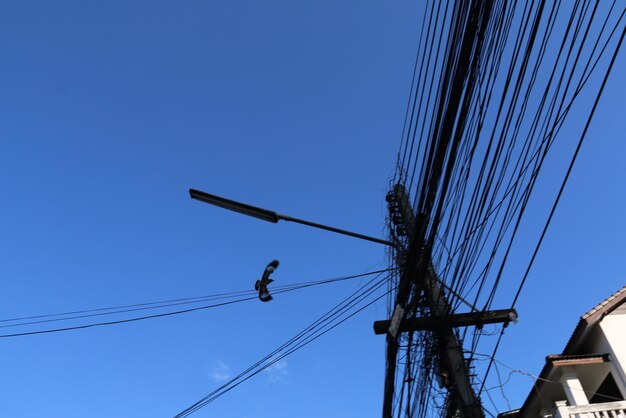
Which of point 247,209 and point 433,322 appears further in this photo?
point 433,322

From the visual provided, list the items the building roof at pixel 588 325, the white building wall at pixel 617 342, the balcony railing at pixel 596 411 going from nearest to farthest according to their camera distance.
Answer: the balcony railing at pixel 596 411
the white building wall at pixel 617 342
the building roof at pixel 588 325

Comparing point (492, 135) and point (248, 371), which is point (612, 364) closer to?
point (248, 371)

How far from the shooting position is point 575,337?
1120cm

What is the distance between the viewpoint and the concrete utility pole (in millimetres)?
4668

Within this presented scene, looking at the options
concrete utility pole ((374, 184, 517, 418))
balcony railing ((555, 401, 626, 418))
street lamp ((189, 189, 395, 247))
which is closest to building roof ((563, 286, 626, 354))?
balcony railing ((555, 401, 626, 418))

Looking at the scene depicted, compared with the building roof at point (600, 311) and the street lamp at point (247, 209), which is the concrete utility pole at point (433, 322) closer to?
the street lamp at point (247, 209)

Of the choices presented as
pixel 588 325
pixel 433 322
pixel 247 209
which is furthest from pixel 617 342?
pixel 247 209

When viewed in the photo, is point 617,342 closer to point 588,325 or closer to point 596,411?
point 588,325

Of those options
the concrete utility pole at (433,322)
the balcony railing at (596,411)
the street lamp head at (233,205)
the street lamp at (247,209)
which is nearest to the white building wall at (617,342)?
the balcony railing at (596,411)

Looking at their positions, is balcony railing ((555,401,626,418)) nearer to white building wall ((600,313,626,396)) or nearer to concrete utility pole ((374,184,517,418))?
white building wall ((600,313,626,396))

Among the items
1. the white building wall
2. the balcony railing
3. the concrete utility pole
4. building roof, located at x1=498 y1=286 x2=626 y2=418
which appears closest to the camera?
the concrete utility pole

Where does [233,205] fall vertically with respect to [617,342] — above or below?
above

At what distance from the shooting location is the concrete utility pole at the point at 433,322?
4668 mm

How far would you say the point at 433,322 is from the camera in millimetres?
5273
